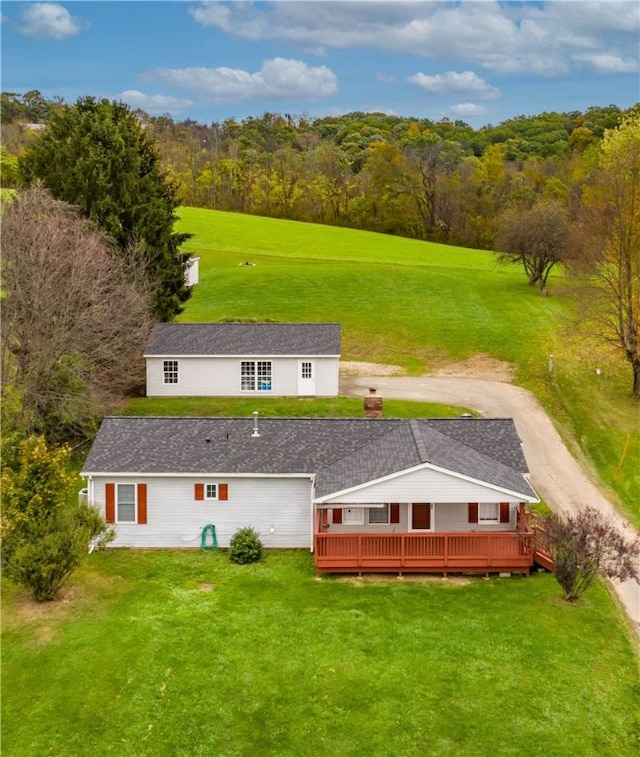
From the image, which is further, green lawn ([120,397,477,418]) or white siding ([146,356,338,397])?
white siding ([146,356,338,397])

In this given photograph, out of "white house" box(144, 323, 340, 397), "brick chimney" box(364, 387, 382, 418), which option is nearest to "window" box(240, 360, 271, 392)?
"white house" box(144, 323, 340, 397)

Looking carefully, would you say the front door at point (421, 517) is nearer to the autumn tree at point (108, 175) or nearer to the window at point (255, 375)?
the window at point (255, 375)

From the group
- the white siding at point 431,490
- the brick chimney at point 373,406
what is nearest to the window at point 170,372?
the brick chimney at point 373,406

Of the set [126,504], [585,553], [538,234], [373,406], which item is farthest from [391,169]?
[585,553]

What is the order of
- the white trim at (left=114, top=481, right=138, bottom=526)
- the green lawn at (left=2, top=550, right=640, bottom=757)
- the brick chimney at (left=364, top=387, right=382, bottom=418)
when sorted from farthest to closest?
the brick chimney at (left=364, top=387, right=382, bottom=418) < the white trim at (left=114, top=481, right=138, bottom=526) < the green lawn at (left=2, top=550, right=640, bottom=757)

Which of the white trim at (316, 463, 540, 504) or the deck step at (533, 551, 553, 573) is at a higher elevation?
the white trim at (316, 463, 540, 504)

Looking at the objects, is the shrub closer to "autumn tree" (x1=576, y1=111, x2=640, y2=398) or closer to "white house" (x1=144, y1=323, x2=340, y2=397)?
"white house" (x1=144, y1=323, x2=340, y2=397)

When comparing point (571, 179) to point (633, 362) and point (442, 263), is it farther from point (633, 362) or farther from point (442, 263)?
point (633, 362)
